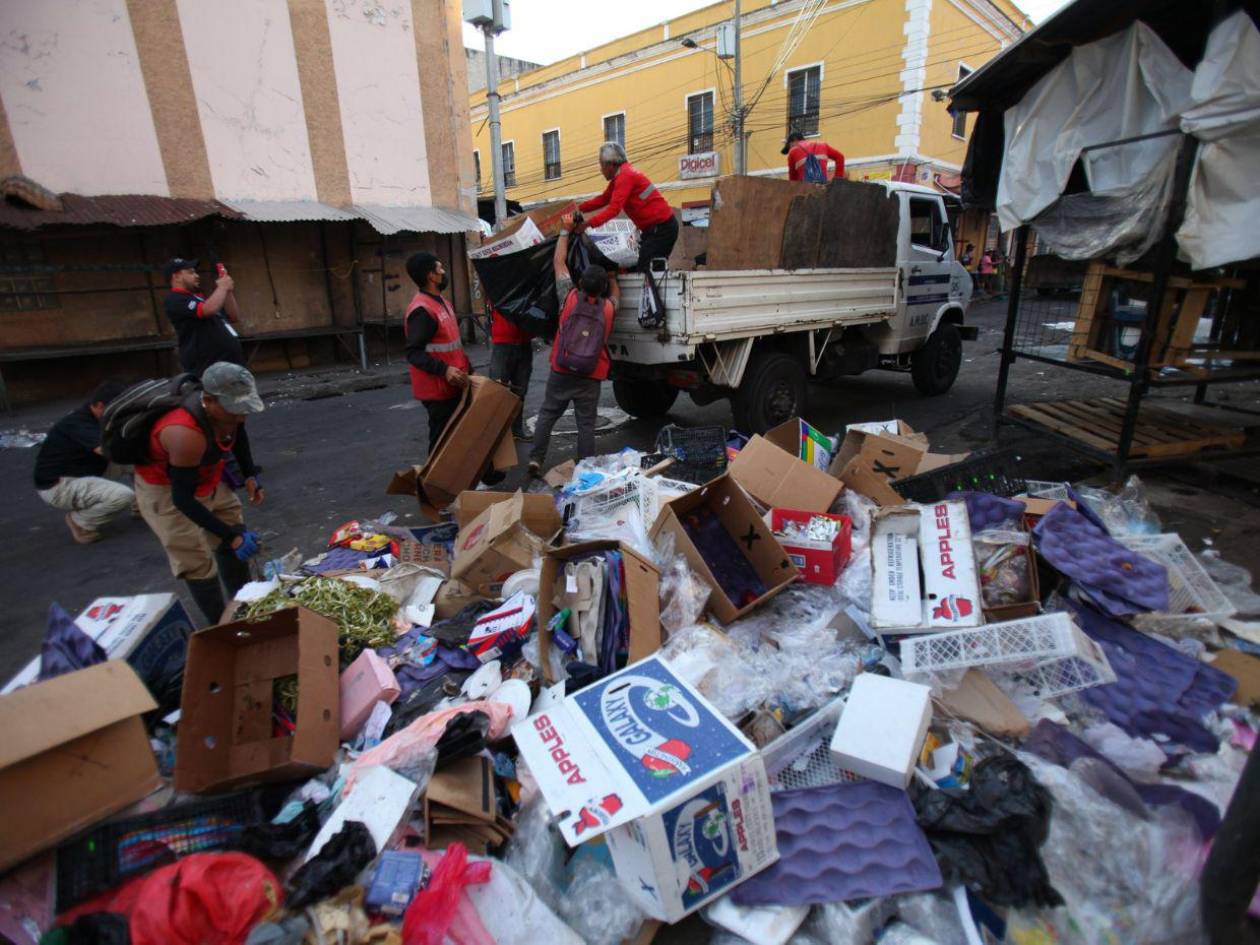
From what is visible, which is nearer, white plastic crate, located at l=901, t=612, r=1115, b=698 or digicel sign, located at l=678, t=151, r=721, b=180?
white plastic crate, located at l=901, t=612, r=1115, b=698

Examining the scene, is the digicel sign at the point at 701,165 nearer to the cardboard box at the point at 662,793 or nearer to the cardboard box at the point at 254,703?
the cardboard box at the point at 254,703

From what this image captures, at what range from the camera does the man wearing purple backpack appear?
4500mm

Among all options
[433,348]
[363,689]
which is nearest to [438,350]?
[433,348]

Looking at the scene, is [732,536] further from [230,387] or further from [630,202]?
[630,202]

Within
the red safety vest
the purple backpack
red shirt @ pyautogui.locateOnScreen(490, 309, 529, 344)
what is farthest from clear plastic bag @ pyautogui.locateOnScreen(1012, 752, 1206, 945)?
red shirt @ pyautogui.locateOnScreen(490, 309, 529, 344)

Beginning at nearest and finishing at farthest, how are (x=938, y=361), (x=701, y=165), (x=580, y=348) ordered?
(x=580, y=348) < (x=938, y=361) < (x=701, y=165)

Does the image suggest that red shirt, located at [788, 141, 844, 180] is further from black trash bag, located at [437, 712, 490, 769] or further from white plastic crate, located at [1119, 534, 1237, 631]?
black trash bag, located at [437, 712, 490, 769]

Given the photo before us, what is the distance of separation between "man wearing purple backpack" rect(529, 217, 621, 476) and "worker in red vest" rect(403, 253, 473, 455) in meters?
0.66

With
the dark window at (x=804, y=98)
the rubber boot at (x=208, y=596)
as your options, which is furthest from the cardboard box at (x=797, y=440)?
the dark window at (x=804, y=98)

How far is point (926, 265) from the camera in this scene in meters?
6.48

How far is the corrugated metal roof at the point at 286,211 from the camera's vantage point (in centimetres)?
938

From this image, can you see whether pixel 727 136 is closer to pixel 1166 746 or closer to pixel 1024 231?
pixel 1024 231

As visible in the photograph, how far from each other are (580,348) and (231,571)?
8.16 ft

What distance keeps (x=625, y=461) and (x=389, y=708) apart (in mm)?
2378
